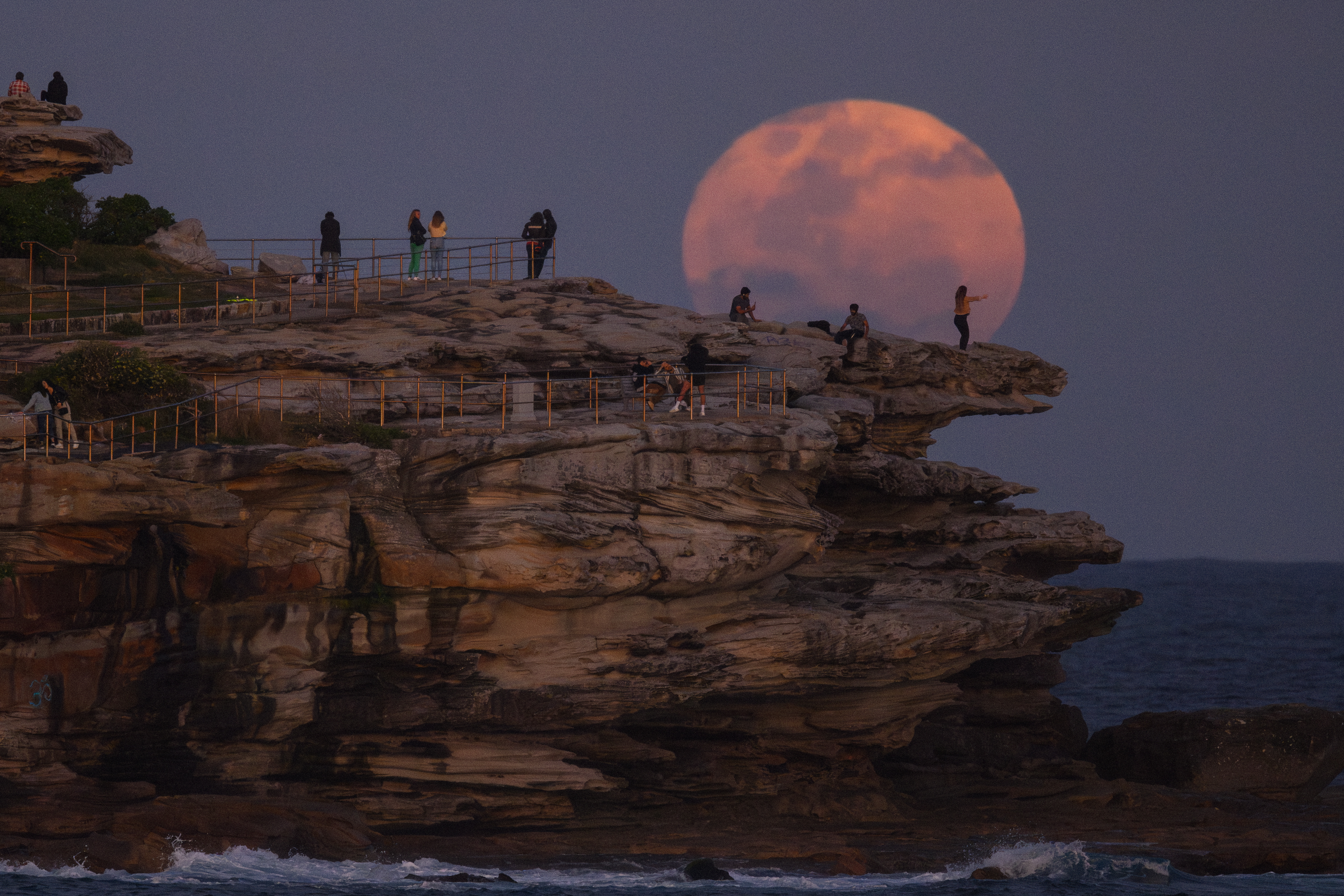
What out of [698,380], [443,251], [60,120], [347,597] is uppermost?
[60,120]

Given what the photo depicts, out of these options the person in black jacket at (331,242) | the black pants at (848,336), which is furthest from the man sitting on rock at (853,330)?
the person in black jacket at (331,242)

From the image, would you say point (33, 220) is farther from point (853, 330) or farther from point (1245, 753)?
point (1245, 753)

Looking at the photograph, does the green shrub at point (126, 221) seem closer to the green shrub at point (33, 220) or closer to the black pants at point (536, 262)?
the green shrub at point (33, 220)

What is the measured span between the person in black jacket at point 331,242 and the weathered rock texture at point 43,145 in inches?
342

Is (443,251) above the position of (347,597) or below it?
above

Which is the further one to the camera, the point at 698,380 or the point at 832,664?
the point at 698,380

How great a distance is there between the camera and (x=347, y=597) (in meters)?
32.3

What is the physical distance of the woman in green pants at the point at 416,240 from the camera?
47.4 meters

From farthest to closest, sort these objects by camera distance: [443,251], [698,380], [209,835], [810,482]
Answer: [443,251], [698,380], [810,482], [209,835]

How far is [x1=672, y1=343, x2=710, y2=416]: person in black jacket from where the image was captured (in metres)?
36.9

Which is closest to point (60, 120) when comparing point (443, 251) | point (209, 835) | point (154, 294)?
point (154, 294)

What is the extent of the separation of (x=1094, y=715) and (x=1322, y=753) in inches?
899

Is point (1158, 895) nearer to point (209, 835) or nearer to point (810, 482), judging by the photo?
point (810, 482)

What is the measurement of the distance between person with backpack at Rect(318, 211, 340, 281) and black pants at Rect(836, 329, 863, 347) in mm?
15882
